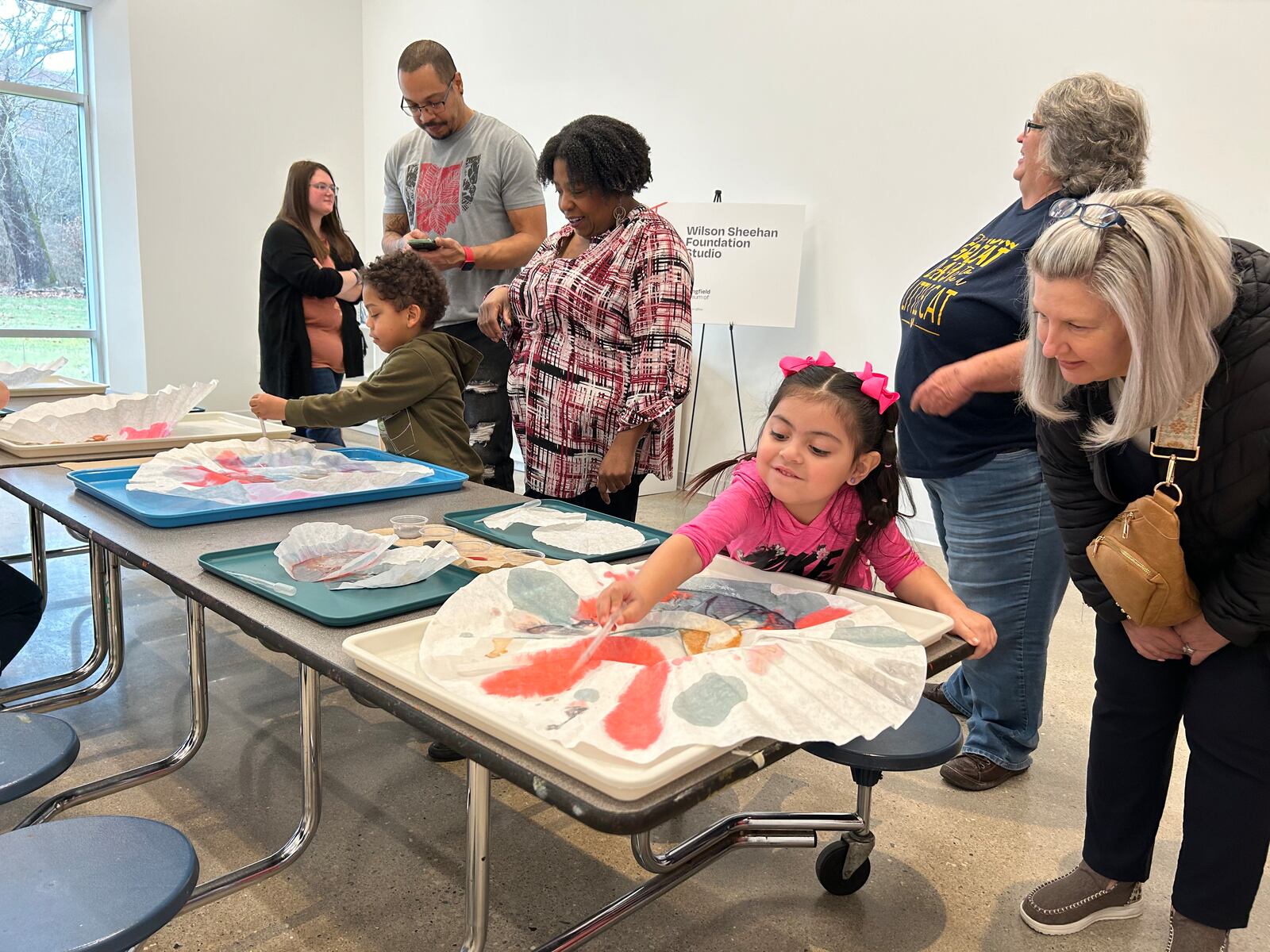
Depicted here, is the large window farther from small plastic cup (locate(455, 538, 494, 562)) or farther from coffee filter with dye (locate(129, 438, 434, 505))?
small plastic cup (locate(455, 538, 494, 562))

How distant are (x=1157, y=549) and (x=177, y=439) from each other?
1948 millimetres

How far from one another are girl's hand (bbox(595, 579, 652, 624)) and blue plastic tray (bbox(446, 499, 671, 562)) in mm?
266

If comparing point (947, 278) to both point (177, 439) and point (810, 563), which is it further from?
point (177, 439)

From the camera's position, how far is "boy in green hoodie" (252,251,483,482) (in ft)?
6.86

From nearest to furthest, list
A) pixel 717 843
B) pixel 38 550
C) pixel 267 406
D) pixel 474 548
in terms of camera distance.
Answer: pixel 474 548
pixel 717 843
pixel 267 406
pixel 38 550

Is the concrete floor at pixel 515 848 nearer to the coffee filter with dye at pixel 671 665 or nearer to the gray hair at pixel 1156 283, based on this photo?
the coffee filter with dye at pixel 671 665

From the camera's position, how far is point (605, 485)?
1.97m

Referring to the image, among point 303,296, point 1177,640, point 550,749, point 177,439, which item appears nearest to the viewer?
point 550,749

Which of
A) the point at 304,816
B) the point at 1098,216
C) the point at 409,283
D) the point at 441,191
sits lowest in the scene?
the point at 304,816

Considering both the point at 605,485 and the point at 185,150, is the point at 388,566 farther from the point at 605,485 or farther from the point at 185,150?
the point at 185,150

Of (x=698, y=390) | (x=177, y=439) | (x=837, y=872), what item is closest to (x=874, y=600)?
(x=837, y=872)

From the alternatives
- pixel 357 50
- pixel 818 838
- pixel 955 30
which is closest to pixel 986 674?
→ pixel 818 838

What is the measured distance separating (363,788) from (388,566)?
2.79ft

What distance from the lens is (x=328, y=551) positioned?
4.23 feet
